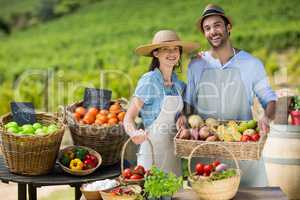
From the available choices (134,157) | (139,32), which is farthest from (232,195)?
(139,32)

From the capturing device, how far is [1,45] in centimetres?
1927

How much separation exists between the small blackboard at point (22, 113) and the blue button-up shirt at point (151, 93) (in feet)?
2.35

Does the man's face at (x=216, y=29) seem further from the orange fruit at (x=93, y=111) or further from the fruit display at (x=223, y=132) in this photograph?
the orange fruit at (x=93, y=111)

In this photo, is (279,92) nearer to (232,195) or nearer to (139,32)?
(232,195)

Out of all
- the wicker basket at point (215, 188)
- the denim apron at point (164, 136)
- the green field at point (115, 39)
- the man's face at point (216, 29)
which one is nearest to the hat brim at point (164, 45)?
the man's face at point (216, 29)

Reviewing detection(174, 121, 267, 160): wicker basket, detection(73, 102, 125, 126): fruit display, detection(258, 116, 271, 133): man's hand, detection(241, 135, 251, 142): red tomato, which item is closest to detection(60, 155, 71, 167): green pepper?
detection(73, 102, 125, 126): fruit display

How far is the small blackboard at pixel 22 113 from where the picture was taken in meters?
3.92

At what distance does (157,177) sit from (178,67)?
0.97 meters

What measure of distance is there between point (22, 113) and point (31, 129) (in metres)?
0.23

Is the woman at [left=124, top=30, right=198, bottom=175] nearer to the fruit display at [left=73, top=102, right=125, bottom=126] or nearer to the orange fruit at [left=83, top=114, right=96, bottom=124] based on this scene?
the fruit display at [left=73, top=102, right=125, bottom=126]

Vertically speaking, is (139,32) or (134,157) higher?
(139,32)

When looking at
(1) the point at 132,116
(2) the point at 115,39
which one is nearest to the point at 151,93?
(1) the point at 132,116

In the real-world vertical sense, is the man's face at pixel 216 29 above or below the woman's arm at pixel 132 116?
above

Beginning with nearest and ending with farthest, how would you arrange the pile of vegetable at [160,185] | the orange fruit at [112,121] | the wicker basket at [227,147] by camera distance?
1. the pile of vegetable at [160,185]
2. the wicker basket at [227,147]
3. the orange fruit at [112,121]
